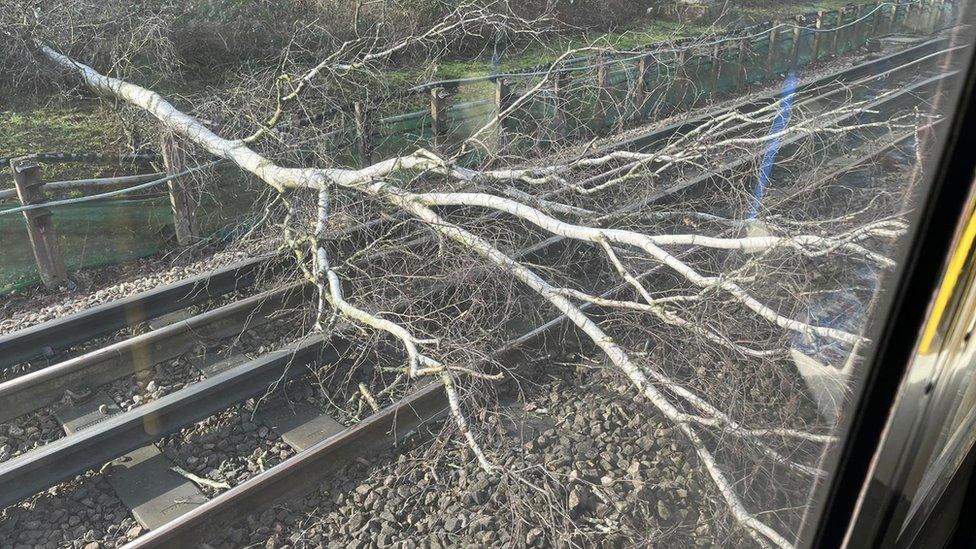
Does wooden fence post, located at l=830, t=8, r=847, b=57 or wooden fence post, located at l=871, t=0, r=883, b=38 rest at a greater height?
wooden fence post, located at l=871, t=0, r=883, b=38

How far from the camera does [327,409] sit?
4.97 meters

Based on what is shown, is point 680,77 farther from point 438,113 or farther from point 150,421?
point 150,421

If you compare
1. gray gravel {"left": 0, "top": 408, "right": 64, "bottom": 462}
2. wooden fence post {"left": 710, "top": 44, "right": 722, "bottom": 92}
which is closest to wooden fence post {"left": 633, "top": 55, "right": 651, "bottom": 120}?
wooden fence post {"left": 710, "top": 44, "right": 722, "bottom": 92}

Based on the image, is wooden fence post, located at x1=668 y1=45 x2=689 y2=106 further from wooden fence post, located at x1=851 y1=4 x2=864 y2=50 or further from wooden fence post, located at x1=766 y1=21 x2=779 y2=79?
wooden fence post, located at x1=851 y1=4 x2=864 y2=50

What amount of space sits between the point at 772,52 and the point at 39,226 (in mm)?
7028

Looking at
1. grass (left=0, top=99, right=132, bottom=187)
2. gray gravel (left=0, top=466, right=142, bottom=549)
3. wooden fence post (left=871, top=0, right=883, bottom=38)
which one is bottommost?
gray gravel (left=0, top=466, right=142, bottom=549)

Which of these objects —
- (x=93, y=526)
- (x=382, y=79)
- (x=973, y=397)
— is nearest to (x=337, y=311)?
(x=93, y=526)

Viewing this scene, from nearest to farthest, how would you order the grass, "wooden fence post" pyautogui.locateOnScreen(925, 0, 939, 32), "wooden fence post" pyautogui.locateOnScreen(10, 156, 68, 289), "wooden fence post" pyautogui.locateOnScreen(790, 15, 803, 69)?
"wooden fence post" pyautogui.locateOnScreen(925, 0, 939, 32) → "wooden fence post" pyautogui.locateOnScreen(790, 15, 803, 69) → "wooden fence post" pyautogui.locateOnScreen(10, 156, 68, 289) → the grass

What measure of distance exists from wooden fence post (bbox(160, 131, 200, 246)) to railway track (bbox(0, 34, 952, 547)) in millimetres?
1470

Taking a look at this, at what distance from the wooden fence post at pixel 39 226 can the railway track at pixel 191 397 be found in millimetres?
1348

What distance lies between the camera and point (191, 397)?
456 cm

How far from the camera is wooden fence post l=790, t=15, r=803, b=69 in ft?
20.1

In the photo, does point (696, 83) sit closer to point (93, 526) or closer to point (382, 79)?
point (382, 79)

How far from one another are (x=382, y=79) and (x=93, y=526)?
21.8ft
